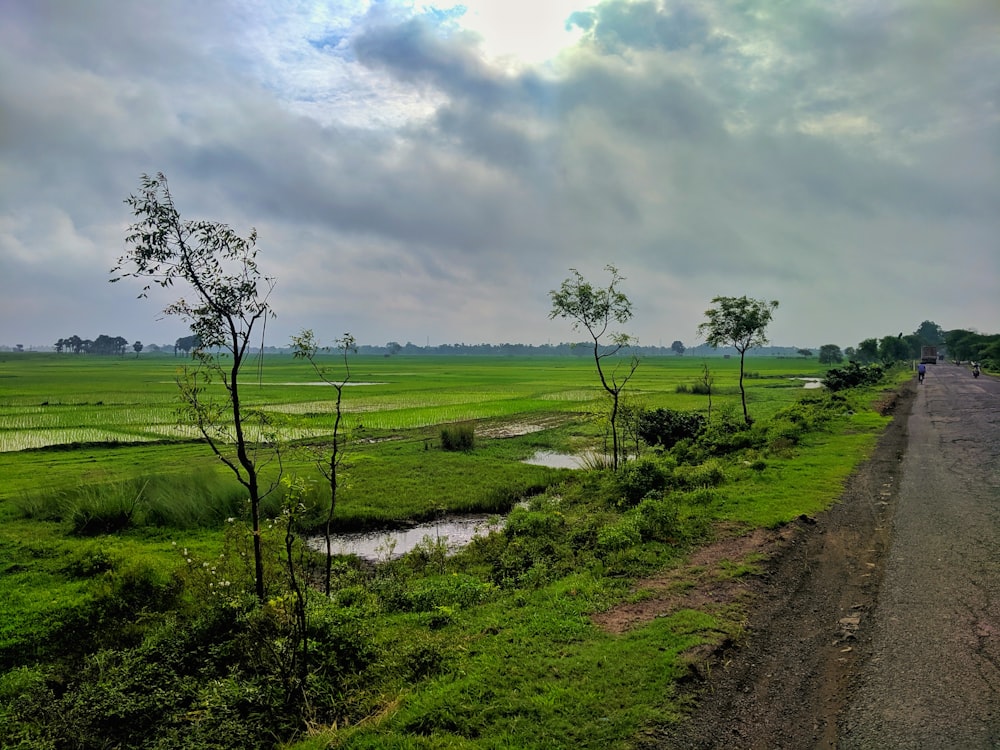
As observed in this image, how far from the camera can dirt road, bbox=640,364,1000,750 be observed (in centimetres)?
466

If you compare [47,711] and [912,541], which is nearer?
[47,711]

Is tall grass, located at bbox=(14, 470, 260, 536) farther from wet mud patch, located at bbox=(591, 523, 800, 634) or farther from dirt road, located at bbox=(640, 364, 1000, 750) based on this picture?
dirt road, located at bbox=(640, 364, 1000, 750)

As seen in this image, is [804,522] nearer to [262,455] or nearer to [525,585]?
[525,585]

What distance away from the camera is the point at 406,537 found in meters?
14.0

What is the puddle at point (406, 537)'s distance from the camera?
12.7 meters

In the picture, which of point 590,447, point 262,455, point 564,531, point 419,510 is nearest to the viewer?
point 564,531

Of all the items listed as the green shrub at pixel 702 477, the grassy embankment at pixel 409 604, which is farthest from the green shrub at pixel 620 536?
the green shrub at pixel 702 477

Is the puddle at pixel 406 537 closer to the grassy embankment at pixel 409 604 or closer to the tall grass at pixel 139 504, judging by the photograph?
the grassy embankment at pixel 409 604

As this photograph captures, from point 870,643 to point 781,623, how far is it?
94cm

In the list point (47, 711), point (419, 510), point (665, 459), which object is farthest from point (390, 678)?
point (665, 459)

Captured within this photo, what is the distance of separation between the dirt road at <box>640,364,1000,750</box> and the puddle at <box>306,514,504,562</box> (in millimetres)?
7496

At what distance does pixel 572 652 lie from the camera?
612 cm

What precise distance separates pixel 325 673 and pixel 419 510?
938cm

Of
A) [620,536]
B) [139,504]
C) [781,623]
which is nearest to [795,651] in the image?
[781,623]
